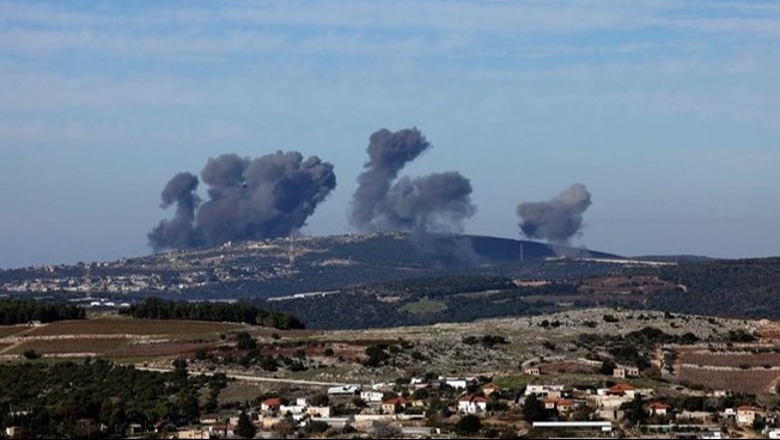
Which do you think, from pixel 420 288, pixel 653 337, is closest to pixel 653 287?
pixel 420 288

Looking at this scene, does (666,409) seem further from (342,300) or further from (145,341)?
(342,300)

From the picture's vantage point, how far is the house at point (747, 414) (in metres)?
71.5

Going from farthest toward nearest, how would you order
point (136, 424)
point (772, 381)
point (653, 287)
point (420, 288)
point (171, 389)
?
point (420, 288) → point (653, 287) → point (772, 381) → point (171, 389) → point (136, 424)

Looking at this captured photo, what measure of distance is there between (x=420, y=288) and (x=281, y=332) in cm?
8693

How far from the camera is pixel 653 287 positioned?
185m

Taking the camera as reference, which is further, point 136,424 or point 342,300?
point 342,300

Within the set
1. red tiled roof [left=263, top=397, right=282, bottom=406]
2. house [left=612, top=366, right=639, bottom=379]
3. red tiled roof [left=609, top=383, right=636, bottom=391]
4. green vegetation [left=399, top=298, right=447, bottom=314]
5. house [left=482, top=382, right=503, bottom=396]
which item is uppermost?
green vegetation [left=399, top=298, right=447, bottom=314]

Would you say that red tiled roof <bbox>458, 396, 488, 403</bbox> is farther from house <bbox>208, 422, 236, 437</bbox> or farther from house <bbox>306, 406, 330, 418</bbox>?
house <bbox>208, 422, 236, 437</bbox>

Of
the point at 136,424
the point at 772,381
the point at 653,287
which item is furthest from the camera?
the point at 653,287

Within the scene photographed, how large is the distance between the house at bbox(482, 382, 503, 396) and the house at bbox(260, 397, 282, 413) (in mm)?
8944

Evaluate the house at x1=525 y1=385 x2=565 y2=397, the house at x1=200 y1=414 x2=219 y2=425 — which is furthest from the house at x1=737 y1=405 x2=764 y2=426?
the house at x1=200 y1=414 x2=219 y2=425

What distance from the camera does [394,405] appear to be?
245 ft

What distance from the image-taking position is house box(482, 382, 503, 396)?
260 feet

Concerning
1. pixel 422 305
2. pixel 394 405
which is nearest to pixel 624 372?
pixel 394 405
